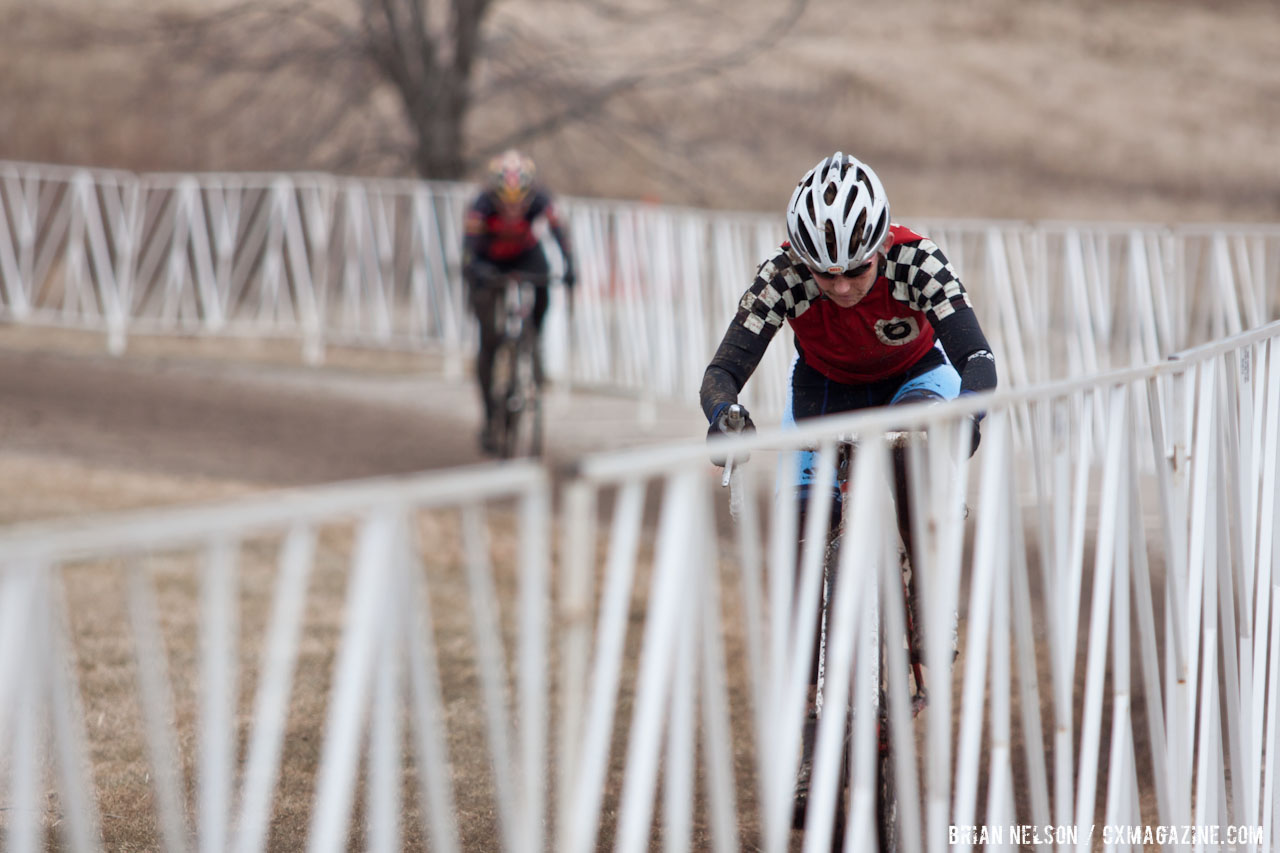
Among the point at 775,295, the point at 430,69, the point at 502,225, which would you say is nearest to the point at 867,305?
the point at 775,295

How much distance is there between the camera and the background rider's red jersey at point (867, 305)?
4066 millimetres

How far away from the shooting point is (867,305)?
413cm

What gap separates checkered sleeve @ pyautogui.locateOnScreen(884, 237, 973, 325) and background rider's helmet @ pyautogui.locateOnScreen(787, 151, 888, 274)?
0.14 m

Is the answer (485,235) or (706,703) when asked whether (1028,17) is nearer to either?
(485,235)

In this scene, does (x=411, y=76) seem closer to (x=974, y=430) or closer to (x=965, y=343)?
(x=965, y=343)

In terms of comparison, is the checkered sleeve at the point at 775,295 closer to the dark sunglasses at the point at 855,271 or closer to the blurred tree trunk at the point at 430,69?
the dark sunglasses at the point at 855,271

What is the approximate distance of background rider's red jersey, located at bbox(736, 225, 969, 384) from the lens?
13.3ft

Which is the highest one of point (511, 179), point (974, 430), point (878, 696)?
point (511, 179)

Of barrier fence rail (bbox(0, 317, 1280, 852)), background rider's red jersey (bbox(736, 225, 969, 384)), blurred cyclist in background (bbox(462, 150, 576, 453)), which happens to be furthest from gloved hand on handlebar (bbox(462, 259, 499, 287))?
background rider's red jersey (bbox(736, 225, 969, 384))

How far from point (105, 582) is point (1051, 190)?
2774cm

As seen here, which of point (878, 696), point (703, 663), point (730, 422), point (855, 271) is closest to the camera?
point (703, 663)

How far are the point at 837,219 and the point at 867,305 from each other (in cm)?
37

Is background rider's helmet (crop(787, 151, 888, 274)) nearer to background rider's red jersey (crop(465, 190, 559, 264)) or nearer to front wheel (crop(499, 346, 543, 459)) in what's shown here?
background rider's red jersey (crop(465, 190, 559, 264))

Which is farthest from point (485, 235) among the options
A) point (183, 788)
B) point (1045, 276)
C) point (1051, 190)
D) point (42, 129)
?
point (42, 129)
